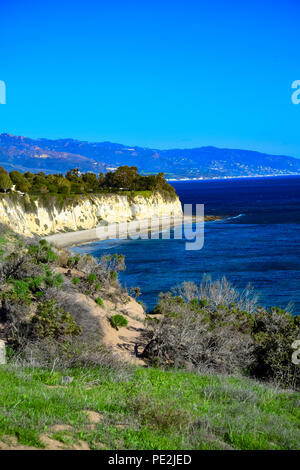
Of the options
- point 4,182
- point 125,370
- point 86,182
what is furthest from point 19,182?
point 125,370

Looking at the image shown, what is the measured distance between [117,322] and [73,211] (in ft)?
167

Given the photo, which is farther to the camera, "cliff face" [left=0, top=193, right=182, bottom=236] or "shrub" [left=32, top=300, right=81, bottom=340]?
"cliff face" [left=0, top=193, right=182, bottom=236]

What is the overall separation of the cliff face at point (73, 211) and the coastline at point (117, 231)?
149cm

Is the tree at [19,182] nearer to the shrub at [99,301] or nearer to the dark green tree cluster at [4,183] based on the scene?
the dark green tree cluster at [4,183]

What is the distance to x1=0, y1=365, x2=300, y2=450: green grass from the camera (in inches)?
250

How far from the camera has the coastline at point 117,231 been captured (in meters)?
57.2

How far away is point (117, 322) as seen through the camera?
1598 centimetres

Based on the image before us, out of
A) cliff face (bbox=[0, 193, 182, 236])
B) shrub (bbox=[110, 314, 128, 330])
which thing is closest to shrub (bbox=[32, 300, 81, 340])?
shrub (bbox=[110, 314, 128, 330])

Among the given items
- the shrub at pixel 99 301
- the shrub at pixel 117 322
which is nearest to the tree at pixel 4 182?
the shrub at pixel 99 301

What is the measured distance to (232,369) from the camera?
12.8 meters

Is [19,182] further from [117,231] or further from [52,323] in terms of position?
[52,323]

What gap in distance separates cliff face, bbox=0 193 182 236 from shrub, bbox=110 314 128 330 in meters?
38.2

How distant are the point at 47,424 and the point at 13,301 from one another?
851 centimetres

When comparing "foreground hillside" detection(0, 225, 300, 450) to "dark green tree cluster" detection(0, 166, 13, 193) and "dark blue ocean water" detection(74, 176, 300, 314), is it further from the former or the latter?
"dark green tree cluster" detection(0, 166, 13, 193)
